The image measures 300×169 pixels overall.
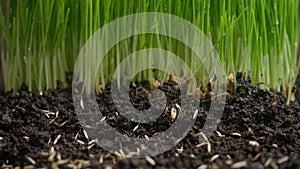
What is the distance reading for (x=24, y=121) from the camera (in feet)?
4.85

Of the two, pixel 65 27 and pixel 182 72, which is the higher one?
pixel 65 27

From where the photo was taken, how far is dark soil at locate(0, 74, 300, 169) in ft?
4.02

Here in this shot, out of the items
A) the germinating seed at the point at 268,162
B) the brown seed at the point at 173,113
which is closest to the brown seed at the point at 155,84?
the brown seed at the point at 173,113

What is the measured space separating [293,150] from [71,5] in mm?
815

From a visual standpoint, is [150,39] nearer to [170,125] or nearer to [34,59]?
[170,125]

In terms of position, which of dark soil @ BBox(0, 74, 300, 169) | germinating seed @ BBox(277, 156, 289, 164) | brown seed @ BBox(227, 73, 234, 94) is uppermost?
brown seed @ BBox(227, 73, 234, 94)

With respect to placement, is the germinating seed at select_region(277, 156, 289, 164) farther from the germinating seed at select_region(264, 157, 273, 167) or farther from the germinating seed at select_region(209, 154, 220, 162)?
the germinating seed at select_region(209, 154, 220, 162)

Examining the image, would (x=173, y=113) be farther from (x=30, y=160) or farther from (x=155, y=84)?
(x=30, y=160)

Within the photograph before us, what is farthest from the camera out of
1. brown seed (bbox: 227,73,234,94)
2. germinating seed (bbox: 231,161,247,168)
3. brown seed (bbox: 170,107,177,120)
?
brown seed (bbox: 227,73,234,94)

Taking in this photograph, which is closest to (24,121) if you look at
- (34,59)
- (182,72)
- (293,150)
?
(34,59)

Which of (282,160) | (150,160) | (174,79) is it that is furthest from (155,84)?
(282,160)

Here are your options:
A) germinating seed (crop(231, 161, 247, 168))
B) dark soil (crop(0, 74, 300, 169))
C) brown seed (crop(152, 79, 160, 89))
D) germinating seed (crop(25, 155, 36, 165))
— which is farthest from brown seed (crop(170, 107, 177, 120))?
germinating seed (crop(25, 155, 36, 165))

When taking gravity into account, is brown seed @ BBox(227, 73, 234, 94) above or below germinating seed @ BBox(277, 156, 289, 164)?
above

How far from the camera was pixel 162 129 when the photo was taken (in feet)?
4.64
